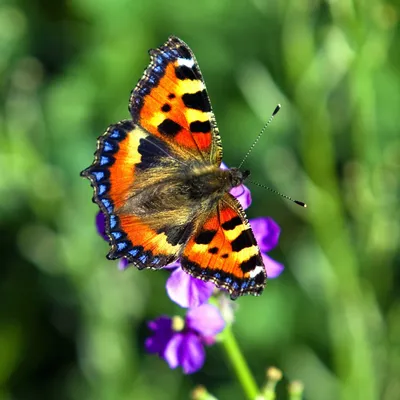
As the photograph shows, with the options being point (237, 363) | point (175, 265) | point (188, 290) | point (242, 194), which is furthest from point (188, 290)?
point (242, 194)

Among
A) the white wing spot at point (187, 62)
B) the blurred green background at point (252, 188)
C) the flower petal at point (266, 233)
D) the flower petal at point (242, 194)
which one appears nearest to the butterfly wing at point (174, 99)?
the white wing spot at point (187, 62)

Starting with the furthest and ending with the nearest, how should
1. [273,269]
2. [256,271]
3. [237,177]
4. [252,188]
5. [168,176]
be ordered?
[252,188], [168,176], [237,177], [273,269], [256,271]

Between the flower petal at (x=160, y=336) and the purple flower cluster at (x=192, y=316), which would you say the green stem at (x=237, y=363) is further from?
the flower petal at (x=160, y=336)

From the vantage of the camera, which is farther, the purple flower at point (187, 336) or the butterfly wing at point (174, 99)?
the butterfly wing at point (174, 99)

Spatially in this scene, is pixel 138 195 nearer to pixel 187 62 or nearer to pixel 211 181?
pixel 211 181

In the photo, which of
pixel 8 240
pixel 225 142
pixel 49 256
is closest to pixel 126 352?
pixel 49 256

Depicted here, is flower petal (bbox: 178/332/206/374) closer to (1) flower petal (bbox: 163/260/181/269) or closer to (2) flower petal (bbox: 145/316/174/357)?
(2) flower petal (bbox: 145/316/174/357)

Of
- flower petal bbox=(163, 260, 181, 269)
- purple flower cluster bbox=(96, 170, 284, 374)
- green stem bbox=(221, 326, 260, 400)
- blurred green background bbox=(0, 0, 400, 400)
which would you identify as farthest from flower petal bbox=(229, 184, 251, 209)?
blurred green background bbox=(0, 0, 400, 400)
